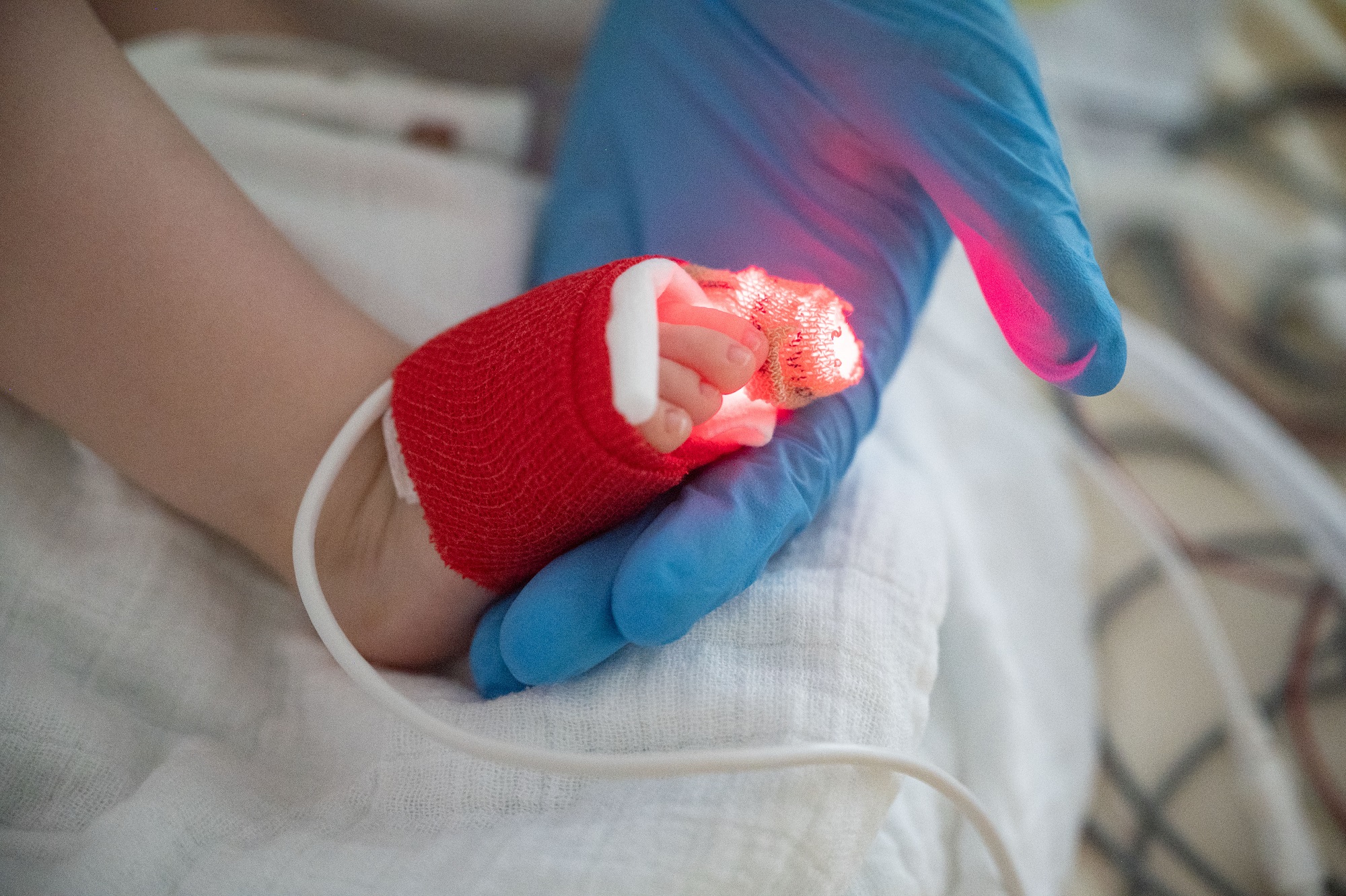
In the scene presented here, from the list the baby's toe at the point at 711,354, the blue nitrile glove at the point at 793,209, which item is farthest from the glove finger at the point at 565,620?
the baby's toe at the point at 711,354

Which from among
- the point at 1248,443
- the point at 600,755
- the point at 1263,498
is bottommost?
the point at 1263,498

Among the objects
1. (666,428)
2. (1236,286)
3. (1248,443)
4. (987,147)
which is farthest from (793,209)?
(1236,286)

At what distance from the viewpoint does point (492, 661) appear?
51 centimetres

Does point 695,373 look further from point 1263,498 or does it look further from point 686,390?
point 1263,498

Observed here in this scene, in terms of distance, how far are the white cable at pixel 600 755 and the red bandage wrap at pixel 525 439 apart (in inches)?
2.8

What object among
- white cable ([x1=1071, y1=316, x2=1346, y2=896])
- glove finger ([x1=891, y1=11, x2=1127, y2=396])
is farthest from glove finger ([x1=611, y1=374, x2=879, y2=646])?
white cable ([x1=1071, y1=316, x2=1346, y2=896])

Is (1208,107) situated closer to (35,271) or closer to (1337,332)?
(1337,332)

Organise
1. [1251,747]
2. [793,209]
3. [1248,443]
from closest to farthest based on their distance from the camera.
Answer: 1. [793,209]
2. [1251,747]
3. [1248,443]

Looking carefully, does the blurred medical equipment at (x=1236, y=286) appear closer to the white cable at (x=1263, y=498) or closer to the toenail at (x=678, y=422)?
the white cable at (x=1263, y=498)

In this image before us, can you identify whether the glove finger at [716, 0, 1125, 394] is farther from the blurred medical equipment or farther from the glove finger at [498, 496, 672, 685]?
the blurred medical equipment

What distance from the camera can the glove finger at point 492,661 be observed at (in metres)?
0.51

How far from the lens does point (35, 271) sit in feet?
1.69

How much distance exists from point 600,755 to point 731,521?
0.47 ft

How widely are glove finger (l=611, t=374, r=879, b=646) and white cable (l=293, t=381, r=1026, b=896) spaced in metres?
0.07
